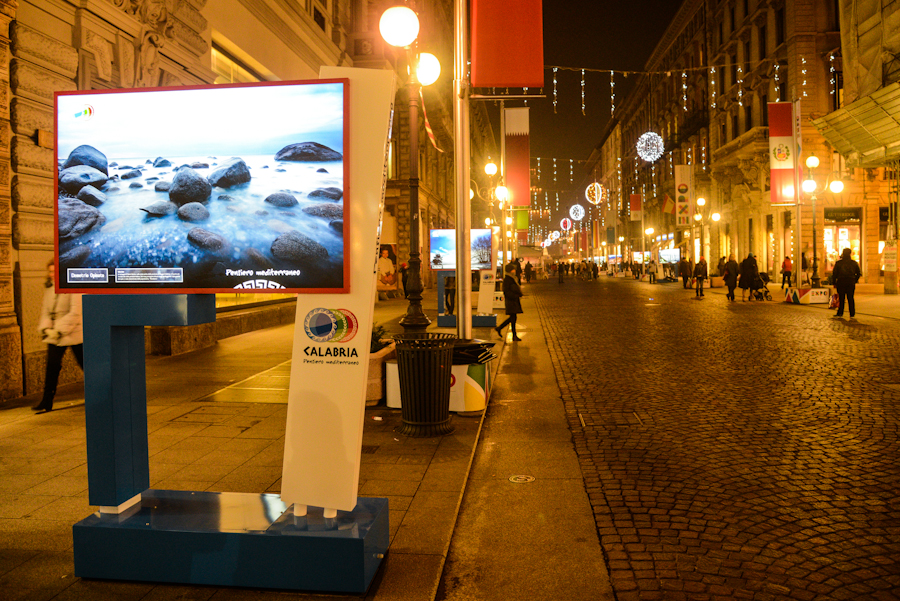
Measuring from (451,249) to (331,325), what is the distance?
1467 cm

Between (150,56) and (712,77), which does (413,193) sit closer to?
(150,56)

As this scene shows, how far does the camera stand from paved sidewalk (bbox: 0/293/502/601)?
3.38 m

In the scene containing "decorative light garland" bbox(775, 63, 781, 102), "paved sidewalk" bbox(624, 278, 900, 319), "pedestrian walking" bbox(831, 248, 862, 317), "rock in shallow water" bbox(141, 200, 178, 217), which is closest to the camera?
"rock in shallow water" bbox(141, 200, 178, 217)

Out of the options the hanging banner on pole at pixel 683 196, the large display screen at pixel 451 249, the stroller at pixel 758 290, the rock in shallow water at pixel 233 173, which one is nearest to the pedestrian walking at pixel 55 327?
the rock in shallow water at pixel 233 173

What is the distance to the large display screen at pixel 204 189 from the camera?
10.5 feet

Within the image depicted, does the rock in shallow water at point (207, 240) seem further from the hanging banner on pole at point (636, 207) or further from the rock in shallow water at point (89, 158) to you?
the hanging banner on pole at point (636, 207)

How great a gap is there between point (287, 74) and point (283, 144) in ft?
49.2

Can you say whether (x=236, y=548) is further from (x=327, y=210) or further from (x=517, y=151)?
(x=517, y=151)

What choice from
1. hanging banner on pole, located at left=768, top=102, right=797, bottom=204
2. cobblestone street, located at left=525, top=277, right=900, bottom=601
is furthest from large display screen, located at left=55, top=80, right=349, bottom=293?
hanging banner on pole, located at left=768, top=102, right=797, bottom=204

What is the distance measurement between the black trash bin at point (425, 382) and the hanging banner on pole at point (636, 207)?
56507 millimetres

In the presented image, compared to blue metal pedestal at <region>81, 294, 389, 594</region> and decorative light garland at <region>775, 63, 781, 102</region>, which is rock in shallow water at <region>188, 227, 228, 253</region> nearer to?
blue metal pedestal at <region>81, 294, 389, 594</region>

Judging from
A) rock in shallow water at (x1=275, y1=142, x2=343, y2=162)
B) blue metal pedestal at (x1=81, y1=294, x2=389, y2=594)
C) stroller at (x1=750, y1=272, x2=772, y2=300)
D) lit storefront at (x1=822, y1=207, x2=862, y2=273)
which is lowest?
blue metal pedestal at (x1=81, y1=294, x2=389, y2=594)

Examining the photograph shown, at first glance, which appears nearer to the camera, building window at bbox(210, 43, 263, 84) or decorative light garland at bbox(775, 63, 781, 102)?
building window at bbox(210, 43, 263, 84)

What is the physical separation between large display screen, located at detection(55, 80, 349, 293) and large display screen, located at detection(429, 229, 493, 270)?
46.6 ft
